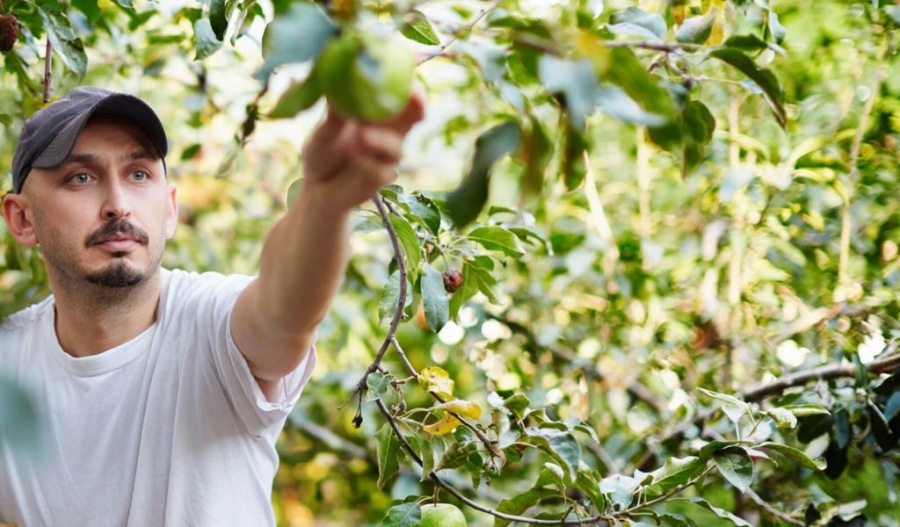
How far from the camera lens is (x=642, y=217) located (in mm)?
1810

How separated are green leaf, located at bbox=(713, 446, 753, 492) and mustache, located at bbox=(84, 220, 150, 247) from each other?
703 millimetres

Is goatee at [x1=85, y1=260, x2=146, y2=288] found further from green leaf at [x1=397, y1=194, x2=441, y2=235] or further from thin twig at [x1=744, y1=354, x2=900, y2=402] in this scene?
thin twig at [x1=744, y1=354, x2=900, y2=402]

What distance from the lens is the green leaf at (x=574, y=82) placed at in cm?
50

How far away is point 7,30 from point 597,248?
3.58 feet

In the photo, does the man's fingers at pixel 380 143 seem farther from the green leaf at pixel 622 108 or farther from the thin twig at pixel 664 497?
the thin twig at pixel 664 497

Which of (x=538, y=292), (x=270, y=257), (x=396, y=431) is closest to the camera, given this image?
(x=270, y=257)

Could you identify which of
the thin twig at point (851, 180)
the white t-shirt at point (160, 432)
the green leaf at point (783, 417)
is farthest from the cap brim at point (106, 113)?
the thin twig at point (851, 180)

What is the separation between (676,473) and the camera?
0.94 meters

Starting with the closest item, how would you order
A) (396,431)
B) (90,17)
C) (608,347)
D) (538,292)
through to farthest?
(396,431) < (90,17) < (608,347) < (538,292)

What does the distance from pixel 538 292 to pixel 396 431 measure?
101 centimetres

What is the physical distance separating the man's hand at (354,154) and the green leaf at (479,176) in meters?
0.07

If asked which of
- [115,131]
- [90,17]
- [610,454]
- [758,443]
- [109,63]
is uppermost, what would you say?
[90,17]

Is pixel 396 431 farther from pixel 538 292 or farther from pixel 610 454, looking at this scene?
pixel 538 292

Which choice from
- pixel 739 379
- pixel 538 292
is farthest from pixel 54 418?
pixel 739 379
